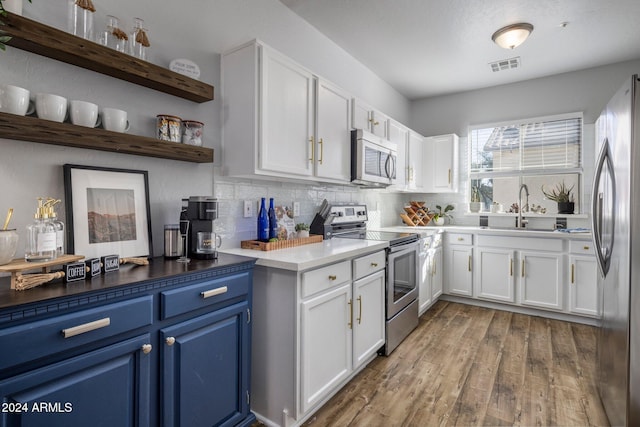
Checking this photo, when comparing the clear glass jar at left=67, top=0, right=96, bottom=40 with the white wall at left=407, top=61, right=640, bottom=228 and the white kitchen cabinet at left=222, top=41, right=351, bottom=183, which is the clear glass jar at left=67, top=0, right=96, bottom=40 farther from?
the white wall at left=407, top=61, right=640, bottom=228

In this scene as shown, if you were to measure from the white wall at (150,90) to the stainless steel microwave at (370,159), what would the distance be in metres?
0.53

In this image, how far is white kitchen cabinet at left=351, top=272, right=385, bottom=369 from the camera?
7.18 ft

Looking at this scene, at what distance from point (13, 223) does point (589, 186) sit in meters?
4.93

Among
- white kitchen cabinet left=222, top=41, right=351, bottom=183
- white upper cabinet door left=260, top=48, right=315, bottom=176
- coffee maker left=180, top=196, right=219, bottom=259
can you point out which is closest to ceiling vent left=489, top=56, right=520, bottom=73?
white kitchen cabinet left=222, top=41, right=351, bottom=183

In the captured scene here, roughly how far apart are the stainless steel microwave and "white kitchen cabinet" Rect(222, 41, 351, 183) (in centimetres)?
41

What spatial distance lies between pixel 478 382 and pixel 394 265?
3.16 feet

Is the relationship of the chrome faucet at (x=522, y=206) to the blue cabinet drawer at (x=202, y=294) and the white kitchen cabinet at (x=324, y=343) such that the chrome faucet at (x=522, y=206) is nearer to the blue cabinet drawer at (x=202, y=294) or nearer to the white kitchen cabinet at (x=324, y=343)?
the white kitchen cabinet at (x=324, y=343)

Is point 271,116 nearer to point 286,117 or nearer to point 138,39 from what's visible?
point 286,117

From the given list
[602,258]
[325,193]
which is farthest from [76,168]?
[602,258]

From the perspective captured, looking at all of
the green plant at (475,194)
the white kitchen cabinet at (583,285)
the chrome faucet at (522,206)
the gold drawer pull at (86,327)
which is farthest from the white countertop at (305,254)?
the green plant at (475,194)

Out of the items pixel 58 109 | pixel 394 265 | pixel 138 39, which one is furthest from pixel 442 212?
pixel 58 109

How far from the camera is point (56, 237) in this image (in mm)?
1218

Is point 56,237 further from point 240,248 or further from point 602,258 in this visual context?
point 602,258

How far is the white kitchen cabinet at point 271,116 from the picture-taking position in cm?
197
